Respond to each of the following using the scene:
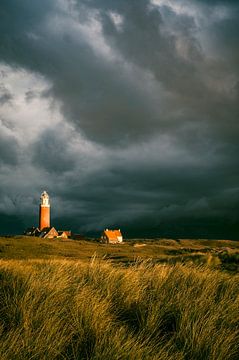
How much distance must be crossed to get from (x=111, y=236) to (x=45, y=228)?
22.4m

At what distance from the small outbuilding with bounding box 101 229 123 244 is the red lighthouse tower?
2232 centimetres

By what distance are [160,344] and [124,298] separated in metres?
1.32

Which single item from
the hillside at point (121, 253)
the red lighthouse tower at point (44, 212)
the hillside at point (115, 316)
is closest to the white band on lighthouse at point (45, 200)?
the red lighthouse tower at point (44, 212)

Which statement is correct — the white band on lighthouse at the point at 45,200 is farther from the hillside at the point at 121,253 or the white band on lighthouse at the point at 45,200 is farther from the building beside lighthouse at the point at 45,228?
the hillside at the point at 121,253

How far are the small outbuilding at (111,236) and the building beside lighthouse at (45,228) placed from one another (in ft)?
37.6

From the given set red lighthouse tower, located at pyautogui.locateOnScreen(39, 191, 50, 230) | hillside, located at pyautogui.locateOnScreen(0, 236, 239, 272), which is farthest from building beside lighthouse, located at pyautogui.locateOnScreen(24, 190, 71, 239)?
hillside, located at pyautogui.locateOnScreen(0, 236, 239, 272)

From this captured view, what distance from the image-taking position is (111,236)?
11350cm

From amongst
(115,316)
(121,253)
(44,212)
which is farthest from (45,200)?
(115,316)

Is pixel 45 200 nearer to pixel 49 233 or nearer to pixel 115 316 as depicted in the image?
pixel 49 233

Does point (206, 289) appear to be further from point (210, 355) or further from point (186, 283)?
point (210, 355)

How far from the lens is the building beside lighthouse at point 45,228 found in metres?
116

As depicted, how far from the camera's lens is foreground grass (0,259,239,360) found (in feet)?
12.6

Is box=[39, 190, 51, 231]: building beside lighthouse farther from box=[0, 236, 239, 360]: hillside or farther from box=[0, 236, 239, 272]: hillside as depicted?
box=[0, 236, 239, 360]: hillside

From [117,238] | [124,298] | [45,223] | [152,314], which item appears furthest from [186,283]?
[45,223]
